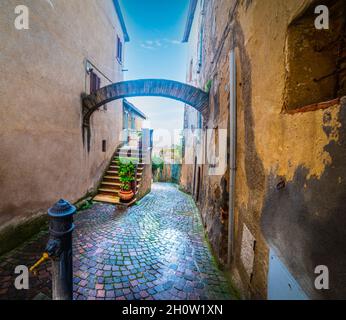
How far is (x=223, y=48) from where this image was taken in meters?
3.45

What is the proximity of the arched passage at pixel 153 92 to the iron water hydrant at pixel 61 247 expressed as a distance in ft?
15.2

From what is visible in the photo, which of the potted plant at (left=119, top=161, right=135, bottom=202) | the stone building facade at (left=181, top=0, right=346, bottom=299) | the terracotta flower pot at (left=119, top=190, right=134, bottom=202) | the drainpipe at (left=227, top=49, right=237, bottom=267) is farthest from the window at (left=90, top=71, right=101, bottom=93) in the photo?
the stone building facade at (left=181, top=0, right=346, bottom=299)

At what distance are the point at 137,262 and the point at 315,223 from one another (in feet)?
9.38

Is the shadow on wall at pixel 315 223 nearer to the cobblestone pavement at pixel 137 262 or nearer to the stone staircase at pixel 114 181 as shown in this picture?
the cobblestone pavement at pixel 137 262

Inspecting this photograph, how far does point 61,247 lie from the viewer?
1664 mm

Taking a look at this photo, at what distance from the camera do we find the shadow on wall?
896 millimetres

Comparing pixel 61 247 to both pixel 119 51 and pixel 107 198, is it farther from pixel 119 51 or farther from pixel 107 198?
pixel 119 51

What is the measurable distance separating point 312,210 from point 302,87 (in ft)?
3.30

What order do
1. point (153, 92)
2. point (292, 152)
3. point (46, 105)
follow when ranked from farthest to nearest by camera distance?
1. point (153, 92)
2. point (46, 105)
3. point (292, 152)

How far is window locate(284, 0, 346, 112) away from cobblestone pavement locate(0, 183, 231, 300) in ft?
8.86

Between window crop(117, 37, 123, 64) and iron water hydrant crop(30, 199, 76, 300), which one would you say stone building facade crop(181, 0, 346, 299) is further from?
window crop(117, 37, 123, 64)

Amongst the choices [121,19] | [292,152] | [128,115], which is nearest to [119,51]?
[121,19]
